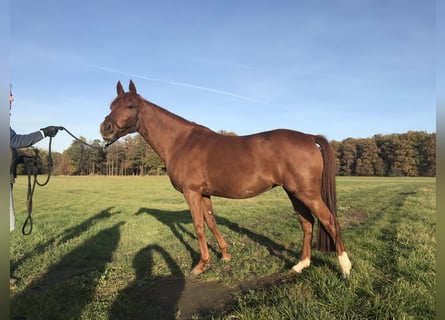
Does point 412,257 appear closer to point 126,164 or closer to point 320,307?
point 320,307

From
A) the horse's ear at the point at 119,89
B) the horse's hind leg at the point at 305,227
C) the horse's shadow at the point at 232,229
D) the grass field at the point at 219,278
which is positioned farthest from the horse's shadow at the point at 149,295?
the horse's ear at the point at 119,89

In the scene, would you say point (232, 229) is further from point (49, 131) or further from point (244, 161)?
point (49, 131)

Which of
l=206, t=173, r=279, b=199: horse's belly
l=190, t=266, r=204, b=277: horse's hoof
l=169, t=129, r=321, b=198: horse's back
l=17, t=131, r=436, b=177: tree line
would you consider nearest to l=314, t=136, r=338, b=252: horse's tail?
l=169, t=129, r=321, b=198: horse's back

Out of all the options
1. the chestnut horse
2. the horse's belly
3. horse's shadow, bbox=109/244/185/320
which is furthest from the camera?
the horse's belly

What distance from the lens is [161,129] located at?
5977 millimetres

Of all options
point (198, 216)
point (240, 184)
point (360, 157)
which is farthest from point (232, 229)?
point (360, 157)

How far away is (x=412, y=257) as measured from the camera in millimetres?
4609

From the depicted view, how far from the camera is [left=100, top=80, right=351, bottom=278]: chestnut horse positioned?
471 cm

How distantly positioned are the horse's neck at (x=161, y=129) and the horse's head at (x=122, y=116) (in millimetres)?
190

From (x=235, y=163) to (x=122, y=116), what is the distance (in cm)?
256

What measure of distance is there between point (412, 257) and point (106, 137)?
6.06 metres

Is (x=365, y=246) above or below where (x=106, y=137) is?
below

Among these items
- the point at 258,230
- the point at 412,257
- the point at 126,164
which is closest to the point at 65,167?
the point at 126,164

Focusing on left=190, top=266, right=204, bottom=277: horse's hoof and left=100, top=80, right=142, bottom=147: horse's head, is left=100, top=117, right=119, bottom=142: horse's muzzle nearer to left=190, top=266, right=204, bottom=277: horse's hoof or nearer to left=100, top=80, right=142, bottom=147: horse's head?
left=100, top=80, right=142, bottom=147: horse's head
